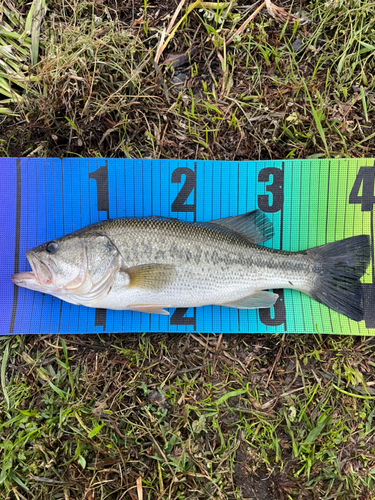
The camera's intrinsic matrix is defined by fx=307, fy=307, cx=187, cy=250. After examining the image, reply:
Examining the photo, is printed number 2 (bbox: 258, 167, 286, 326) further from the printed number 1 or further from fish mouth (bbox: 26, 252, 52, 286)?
fish mouth (bbox: 26, 252, 52, 286)

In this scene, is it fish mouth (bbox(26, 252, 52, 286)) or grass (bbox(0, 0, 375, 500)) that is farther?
grass (bbox(0, 0, 375, 500))

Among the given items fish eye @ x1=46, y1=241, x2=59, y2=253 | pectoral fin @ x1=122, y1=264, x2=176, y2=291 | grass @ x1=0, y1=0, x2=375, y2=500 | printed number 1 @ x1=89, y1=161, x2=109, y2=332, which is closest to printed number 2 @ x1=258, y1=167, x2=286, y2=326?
grass @ x1=0, y1=0, x2=375, y2=500

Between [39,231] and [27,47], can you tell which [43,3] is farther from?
[39,231]

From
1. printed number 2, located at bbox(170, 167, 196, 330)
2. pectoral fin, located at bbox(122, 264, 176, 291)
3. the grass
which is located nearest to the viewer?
pectoral fin, located at bbox(122, 264, 176, 291)

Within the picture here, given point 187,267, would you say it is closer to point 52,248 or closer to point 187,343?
point 187,343

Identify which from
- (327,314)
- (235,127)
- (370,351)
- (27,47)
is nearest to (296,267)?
(327,314)

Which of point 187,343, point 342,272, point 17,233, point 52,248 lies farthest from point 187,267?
point 17,233
